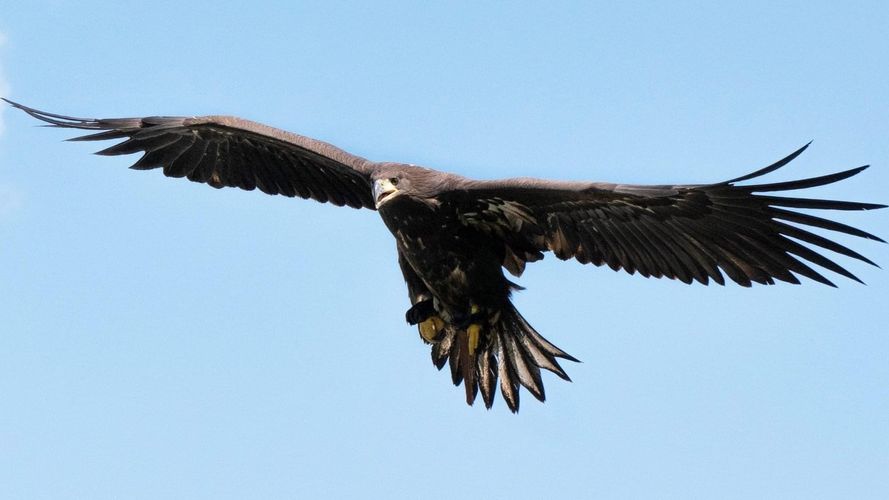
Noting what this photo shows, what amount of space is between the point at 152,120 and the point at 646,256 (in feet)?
12.5

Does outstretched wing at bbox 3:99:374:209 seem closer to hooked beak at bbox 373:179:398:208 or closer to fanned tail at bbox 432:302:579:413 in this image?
hooked beak at bbox 373:179:398:208

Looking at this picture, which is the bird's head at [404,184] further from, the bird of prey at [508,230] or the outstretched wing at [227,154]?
the outstretched wing at [227,154]

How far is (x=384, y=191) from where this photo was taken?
848cm

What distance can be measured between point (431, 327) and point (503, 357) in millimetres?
500

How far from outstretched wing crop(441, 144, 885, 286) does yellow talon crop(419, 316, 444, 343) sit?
72 cm

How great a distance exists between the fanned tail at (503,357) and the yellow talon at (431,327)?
69 mm

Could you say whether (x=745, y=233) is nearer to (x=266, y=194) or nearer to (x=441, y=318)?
(x=441, y=318)

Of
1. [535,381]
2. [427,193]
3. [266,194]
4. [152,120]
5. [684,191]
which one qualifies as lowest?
[535,381]

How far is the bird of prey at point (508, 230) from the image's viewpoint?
25.5ft

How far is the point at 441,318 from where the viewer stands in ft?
29.6

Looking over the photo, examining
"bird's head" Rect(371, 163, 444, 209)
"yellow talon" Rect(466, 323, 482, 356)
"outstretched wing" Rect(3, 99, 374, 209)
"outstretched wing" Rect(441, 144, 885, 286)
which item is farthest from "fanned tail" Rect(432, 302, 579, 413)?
"outstretched wing" Rect(3, 99, 374, 209)

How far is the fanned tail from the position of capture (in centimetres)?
895

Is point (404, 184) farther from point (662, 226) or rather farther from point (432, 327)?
point (662, 226)

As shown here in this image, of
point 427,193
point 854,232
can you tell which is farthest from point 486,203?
point 854,232
